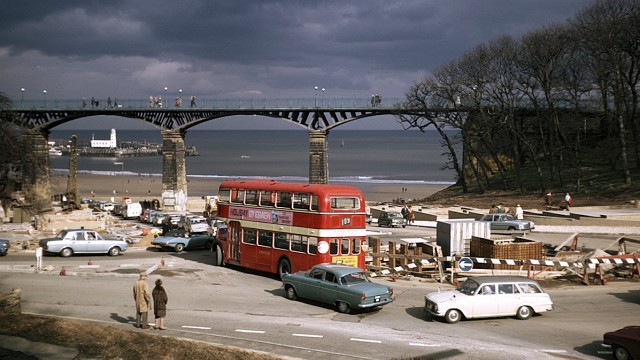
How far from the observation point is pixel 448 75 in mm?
67562

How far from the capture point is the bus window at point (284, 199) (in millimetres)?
26031

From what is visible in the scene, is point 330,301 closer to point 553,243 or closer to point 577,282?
point 577,282

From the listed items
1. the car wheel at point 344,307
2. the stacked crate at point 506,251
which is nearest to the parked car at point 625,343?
the car wheel at point 344,307

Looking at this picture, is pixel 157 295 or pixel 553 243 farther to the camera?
pixel 553 243

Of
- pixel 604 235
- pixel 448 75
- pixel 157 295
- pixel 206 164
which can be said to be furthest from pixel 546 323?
pixel 206 164

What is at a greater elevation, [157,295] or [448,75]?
[448,75]

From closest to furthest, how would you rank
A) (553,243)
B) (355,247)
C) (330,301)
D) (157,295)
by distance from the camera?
1. (157,295)
2. (330,301)
3. (355,247)
4. (553,243)

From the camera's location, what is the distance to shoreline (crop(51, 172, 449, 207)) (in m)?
97.2

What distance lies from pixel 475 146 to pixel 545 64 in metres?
19.3

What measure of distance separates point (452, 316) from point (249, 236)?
11261 millimetres

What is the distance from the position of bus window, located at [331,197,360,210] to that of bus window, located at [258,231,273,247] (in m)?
3.68

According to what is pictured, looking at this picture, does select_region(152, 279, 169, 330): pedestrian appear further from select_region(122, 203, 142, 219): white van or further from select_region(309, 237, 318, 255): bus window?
select_region(122, 203, 142, 219): white van

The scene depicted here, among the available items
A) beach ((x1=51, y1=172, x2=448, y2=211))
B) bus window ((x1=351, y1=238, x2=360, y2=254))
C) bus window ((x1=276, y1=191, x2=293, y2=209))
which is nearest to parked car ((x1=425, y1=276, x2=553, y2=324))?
bus window ((x1=351, y1=238, x2=360, y2=254))

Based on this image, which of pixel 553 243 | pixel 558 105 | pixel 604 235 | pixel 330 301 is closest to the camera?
pixel 330 301
